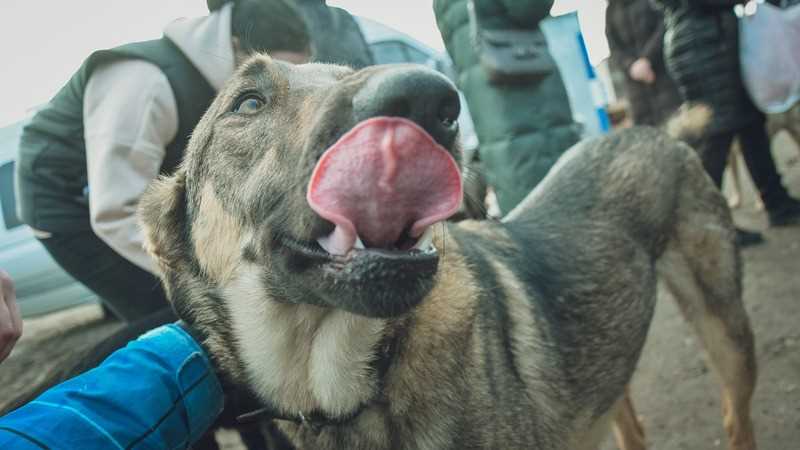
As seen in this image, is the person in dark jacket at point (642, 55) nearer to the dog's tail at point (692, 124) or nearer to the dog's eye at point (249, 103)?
the dog's tail at point (692, 124)

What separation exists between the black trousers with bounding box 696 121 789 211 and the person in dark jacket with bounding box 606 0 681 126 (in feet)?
2.78

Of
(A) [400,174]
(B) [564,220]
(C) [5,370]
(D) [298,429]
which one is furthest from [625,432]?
(C) [5,370]

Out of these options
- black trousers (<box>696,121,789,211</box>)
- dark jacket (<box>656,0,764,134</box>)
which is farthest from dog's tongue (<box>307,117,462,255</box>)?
black trousers (<box>696,121,789,211</box>)

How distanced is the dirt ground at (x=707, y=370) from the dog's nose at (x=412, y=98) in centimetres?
201

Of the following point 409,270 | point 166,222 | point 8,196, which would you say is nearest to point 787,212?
point 409,270

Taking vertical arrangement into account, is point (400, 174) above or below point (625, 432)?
above

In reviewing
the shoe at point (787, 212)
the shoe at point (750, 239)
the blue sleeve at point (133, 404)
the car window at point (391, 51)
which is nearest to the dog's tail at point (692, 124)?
the shoe at point (750, 239)

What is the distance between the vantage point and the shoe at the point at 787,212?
15.9 ft

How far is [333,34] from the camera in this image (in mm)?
2934

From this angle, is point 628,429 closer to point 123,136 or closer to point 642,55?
point 123,136

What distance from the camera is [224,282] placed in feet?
5.63

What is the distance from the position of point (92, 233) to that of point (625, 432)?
111 inches

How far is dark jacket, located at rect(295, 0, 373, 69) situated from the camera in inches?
108

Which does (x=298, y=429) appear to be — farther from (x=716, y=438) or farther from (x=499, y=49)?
(x=499, y=49)
